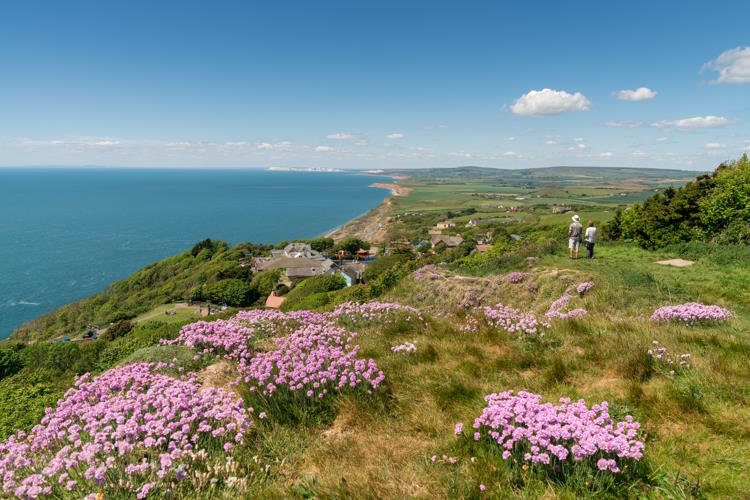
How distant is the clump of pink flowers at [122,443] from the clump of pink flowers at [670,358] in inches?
220

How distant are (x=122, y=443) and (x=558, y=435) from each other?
4.07m

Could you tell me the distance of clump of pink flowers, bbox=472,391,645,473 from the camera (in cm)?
298

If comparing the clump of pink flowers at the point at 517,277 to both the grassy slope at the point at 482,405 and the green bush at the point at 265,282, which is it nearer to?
the grassy slope at the point at 482,405

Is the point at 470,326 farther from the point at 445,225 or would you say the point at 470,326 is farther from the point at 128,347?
the point at 445,225

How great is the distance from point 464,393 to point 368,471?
1.90 meters

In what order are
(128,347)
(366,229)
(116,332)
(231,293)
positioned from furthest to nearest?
(366,229) < (231,293) < (116,332) < (128,347)

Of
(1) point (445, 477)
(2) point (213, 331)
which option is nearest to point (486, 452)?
(1) point (445, 477)

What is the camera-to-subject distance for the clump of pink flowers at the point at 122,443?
3234 millimetres

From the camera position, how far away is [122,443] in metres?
3.39

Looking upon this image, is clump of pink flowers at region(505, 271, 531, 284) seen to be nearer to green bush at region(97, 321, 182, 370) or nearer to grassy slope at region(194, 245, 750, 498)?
grassy slope at region(194, 245, 750, 498)

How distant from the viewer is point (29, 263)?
102 metres

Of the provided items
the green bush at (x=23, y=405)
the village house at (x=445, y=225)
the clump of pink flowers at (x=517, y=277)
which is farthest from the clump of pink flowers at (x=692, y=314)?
the village house at (x=445, y=225)

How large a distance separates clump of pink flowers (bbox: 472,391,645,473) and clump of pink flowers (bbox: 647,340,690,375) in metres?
2.03

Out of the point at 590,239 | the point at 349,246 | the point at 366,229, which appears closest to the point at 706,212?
the point at 590,239
